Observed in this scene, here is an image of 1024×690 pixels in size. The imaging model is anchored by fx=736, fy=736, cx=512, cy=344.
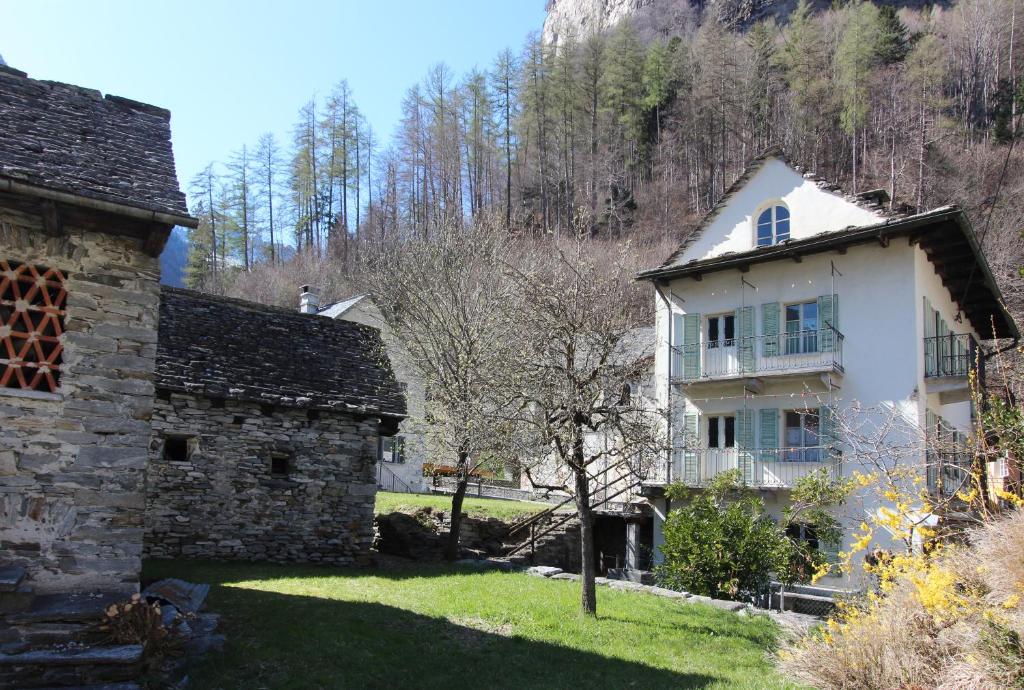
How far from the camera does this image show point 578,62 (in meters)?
55.3

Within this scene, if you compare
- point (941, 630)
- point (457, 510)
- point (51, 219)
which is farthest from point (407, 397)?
point (941, 630)

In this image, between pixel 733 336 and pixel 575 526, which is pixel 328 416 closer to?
pixel 575 526

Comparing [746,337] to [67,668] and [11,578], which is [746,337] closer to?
[67,668]

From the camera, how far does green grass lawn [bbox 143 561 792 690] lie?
7.82 m

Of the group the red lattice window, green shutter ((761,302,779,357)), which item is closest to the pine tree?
green shutter ((761,302,779,357))

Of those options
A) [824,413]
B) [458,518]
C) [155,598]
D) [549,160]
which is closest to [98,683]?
[155,598]

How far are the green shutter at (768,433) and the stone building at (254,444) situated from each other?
30.6 ft

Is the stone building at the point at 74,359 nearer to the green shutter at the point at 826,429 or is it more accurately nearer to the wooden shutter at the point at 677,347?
the green shutter at the point at 826,429

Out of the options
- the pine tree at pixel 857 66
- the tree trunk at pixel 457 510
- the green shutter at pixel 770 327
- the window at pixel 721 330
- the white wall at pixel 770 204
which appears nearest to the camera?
the tree trunk at pixel 457 510

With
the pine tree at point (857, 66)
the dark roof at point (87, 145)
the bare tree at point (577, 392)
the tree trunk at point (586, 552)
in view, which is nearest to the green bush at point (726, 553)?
the bare tree at point (577, 392)

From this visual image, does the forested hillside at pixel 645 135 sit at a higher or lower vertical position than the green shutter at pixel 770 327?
higher

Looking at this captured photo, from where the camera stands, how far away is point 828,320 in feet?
60.1

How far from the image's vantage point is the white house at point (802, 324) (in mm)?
17438

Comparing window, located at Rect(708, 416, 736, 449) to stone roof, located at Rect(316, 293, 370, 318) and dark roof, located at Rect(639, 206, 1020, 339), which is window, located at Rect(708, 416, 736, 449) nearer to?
dark roof, located at Rect(639, 206, 1020, 339)
